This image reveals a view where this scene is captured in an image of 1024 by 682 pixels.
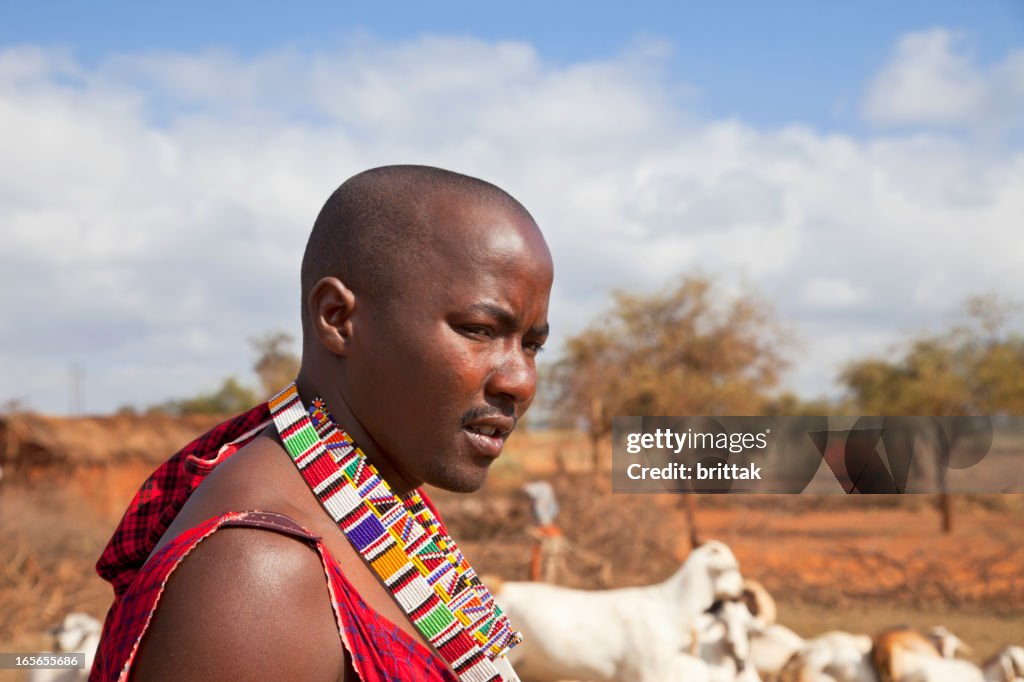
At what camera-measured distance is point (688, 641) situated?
4.68 meters

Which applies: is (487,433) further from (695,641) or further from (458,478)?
(695,641)

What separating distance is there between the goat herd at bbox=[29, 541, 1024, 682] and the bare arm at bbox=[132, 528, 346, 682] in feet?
11.9

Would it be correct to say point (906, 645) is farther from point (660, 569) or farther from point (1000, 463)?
point (1000, 463)

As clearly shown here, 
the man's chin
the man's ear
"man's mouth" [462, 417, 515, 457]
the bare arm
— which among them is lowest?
the bare arm

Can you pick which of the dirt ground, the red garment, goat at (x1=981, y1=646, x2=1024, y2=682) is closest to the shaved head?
the red garment

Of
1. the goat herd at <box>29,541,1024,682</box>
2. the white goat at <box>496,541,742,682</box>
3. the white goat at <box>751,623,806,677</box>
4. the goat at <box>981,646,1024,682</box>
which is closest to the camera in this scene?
the goat at <box>981,646,1024,682</box>

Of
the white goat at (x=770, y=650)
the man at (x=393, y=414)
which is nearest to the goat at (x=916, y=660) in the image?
the white goat at (x=770, y=650)

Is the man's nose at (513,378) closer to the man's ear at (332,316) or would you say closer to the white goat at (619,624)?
the man's ear at (332,316)

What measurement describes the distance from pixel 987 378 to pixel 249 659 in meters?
19.0

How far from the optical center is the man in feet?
4.00

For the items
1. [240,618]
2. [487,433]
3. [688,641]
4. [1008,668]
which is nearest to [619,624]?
[688,641]

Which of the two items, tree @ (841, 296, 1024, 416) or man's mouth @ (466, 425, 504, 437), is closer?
man's mouth @ (466, 425, 504, 437)

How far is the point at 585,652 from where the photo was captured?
4773 mm

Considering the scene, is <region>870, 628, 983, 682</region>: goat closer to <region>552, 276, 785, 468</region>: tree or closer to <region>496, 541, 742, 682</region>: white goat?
<region>496, 541, 742, 682</region>: white goat
